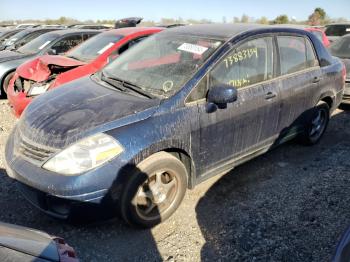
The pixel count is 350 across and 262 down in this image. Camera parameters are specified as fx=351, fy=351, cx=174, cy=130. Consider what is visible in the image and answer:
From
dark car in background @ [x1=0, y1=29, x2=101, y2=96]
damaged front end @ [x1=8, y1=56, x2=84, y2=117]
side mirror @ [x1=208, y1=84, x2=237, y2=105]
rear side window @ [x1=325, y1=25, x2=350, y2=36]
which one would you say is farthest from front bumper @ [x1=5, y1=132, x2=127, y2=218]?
rear side window @ [x1=325, y1=25, x2=350, y2=36]

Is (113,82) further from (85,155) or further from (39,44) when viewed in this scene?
(39,44)

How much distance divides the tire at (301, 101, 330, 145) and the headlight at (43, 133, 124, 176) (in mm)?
2946

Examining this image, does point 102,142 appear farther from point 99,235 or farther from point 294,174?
point 294,174

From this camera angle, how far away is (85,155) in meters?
2.67

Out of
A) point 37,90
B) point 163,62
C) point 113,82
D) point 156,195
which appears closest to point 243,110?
point 163,62

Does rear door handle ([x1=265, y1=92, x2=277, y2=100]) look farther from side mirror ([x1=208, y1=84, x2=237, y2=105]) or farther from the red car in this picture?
the red car

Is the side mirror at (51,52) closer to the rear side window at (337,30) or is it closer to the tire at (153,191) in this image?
the tire at (153,191)

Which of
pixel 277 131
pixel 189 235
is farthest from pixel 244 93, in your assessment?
pixel 189 235

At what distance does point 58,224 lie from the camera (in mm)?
3139

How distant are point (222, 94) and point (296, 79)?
144 centimetres

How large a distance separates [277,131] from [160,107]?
1.72 m

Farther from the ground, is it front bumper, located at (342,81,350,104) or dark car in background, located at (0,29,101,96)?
dark car in background, located at (0,29,101,96)

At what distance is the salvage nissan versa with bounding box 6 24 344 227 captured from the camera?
2.70 metres

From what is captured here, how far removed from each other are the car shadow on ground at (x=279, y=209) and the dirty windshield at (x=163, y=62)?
1273 mm
